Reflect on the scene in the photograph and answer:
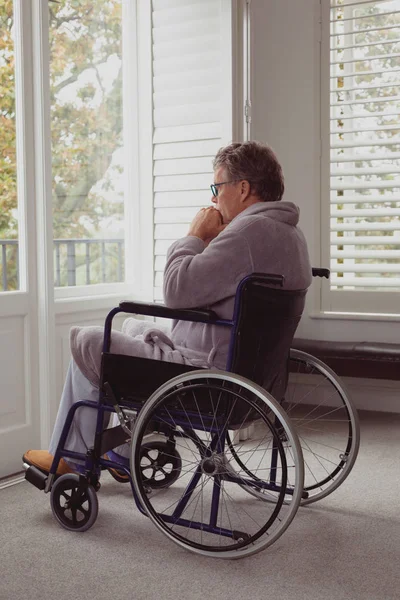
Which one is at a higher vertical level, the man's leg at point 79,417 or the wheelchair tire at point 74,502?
the man's leg at point 79,417

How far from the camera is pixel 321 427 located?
11.8 ft

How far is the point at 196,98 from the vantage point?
3217mm

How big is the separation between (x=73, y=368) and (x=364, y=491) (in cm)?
113

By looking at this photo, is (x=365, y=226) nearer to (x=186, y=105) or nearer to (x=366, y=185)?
(x=366, y=185)

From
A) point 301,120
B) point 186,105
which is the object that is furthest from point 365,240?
point 186,105

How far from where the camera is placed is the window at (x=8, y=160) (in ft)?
9.05

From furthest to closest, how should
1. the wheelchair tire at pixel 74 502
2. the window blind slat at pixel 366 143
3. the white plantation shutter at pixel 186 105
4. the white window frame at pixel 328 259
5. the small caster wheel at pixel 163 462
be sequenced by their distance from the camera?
the white window frame at pixel 328 259
the window blind slat at pixel 366 143
the white plantation shutter at pixel 186 105
the small caster wheel at pixel 163 462
the wheelchair tire at pixel 74 502

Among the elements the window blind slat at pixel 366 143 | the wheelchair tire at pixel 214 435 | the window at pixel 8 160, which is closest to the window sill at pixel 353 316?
the window blind slat at pixel 366 143

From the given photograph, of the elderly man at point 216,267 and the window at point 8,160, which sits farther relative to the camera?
the window at point 8,160

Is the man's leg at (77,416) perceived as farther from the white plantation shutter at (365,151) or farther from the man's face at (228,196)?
the white plantation shutter at (365,151)

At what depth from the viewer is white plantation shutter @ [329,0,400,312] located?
3.88 meters

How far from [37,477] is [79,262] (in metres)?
1.21

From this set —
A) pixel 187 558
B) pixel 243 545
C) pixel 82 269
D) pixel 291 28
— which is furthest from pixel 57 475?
pixel 291 28

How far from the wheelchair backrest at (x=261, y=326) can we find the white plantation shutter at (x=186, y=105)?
1.31m
